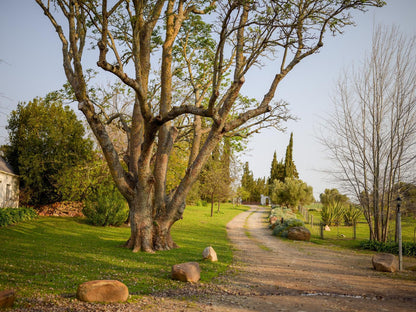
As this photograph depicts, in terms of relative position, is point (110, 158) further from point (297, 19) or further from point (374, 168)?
point (374, 168)

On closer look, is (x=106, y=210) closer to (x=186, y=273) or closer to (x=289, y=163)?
(x=186, y=273)

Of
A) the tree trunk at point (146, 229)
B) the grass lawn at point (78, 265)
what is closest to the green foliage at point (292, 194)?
the grass lawn at point (78, 265)

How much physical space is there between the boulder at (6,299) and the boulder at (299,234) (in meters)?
16.7

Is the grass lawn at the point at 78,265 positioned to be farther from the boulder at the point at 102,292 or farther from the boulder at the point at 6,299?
the boulder at the point at 6,299

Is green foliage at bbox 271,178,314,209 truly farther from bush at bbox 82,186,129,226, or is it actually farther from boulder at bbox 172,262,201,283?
boulder at bbox 172,262,201,283

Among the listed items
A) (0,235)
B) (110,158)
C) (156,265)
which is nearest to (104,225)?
(0,235)

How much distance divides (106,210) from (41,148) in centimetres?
727

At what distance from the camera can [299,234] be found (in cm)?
1928

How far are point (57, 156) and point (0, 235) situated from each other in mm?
10185

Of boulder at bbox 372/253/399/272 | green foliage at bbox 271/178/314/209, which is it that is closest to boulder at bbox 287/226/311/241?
boulder at bbox 372/253/399/272

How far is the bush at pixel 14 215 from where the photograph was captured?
53.3 feet

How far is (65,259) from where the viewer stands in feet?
30.3

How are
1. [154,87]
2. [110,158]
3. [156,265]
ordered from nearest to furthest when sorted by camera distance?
[156,265] → [110,158] → [154,87]

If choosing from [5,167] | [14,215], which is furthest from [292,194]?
[14,215]
